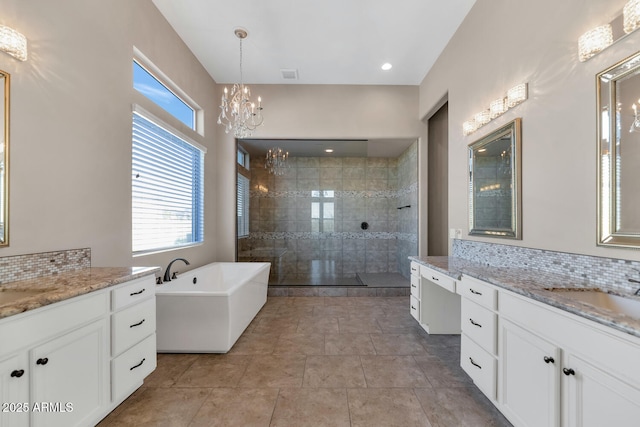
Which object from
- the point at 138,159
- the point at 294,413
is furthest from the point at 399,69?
the point at 294,413

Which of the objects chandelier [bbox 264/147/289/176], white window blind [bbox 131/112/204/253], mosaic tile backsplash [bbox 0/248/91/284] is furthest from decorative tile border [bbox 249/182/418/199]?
mosaic tile backsplash [bbox 0/248/91/284]

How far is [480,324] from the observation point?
172cm

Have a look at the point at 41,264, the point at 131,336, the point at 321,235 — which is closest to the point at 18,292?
the point at 41,264

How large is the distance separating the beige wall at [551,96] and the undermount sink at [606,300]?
8.3 inches

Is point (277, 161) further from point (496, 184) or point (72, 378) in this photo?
point (72, 378)

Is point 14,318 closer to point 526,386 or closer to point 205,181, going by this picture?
point 526,386

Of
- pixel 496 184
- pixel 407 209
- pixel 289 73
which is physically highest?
pixel 289 73

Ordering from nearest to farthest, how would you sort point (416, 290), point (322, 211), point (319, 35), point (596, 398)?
point (596, 398) → point (416, 290) → point (319, 35) → point (322, 211)

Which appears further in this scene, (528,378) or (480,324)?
(480,324)

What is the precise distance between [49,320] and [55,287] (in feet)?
0.85

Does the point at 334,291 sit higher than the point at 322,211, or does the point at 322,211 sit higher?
the point at 322,211

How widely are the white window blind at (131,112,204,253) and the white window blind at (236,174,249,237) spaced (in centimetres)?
77

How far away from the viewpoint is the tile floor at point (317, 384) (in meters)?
1.65

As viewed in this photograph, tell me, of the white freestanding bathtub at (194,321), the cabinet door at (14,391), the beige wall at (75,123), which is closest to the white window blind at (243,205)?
the beige wall at (75,123)
